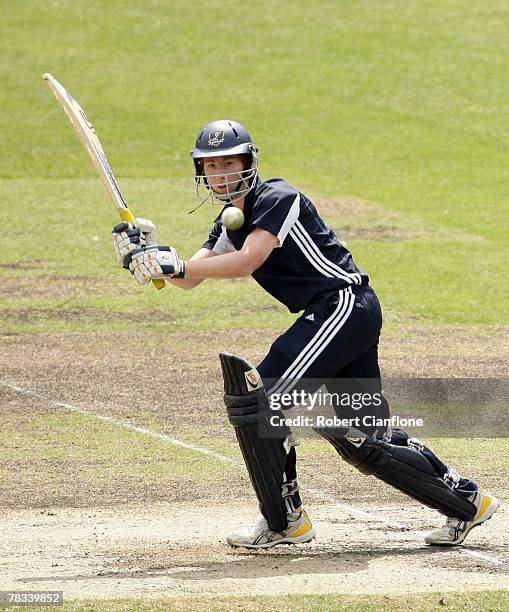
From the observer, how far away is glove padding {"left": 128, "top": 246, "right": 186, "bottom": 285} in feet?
19.1

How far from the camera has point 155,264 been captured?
19.1 ft

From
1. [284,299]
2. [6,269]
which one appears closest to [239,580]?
[284,299]

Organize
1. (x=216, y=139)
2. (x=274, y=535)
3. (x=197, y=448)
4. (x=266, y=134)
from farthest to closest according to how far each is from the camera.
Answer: (x=266, y=134) < (x=197, y=448) < (x=274, y=535) < (x=216, y=139)

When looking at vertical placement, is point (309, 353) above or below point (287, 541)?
above

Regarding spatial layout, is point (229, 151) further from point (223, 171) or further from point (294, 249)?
point (294, 249)

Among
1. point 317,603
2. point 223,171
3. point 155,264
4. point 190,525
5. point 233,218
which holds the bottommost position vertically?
point 190,525

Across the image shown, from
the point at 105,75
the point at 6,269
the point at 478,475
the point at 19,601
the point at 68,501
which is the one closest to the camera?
the point at 19,601

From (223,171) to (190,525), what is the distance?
194 cm

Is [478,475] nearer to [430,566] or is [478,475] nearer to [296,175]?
[430,566]

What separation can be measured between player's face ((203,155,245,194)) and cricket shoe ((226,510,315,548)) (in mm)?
1683

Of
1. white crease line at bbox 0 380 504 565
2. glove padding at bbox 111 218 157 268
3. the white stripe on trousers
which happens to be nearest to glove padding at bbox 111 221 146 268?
glove padding at bbox 111 218 157 268

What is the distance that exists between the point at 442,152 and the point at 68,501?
13.7 m

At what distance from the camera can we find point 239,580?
563 centimetres

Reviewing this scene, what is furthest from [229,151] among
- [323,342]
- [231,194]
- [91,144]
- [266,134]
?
[266,134]
